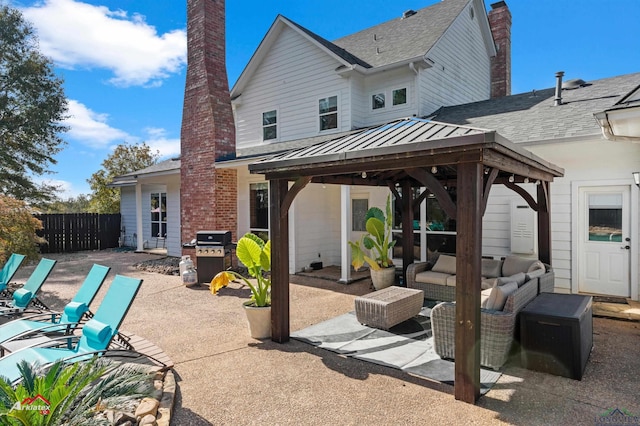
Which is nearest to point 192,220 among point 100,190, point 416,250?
point 416,250

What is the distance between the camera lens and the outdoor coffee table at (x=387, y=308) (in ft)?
18.5

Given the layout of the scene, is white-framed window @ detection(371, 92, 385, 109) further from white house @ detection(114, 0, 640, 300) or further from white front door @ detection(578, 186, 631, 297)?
white front door @ detection(578, 186, 631, 297)

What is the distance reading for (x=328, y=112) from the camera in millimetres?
11453

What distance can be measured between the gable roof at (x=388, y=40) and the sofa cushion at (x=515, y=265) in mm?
6189

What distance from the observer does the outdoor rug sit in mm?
4242

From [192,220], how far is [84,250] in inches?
363

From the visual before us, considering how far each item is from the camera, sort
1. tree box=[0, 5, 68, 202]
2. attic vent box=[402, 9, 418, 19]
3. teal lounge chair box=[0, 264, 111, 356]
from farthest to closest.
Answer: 1. tree box=[0, 5, 68, 202]
2. attic vent box=[402, 9, 418, 19]
3. teal lounge chair box=[0, 264, 111, 356]

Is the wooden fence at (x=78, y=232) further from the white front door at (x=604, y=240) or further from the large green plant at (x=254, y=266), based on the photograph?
the white front door at (x=604, y=240)

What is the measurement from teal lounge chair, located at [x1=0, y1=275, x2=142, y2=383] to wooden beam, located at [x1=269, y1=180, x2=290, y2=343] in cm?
182

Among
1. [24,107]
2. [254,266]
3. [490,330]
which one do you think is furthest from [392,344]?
[24,107]

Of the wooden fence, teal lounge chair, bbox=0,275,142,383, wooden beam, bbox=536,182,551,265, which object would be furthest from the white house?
teal lounge chair, bbox=0,275,142,383

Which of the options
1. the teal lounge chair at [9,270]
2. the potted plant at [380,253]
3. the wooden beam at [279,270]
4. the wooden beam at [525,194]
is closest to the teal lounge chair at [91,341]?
the wooden beam at [279,270]

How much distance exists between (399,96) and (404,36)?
289 centimetres

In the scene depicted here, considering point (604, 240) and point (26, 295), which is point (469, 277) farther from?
point (26, 295)
